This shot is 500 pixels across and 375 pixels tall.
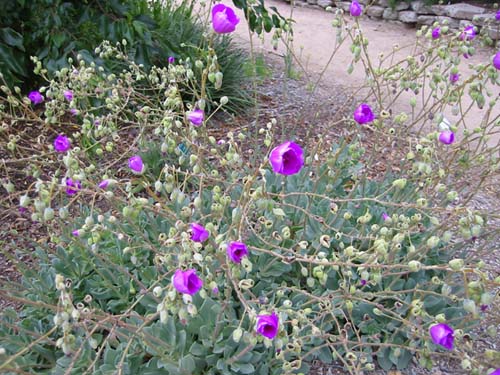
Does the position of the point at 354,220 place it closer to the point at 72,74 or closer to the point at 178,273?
the point at 178,273

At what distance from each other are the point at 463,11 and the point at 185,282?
6.75m

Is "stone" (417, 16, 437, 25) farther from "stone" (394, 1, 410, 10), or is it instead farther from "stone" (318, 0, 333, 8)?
"stone" (318, 0, 333, 8)

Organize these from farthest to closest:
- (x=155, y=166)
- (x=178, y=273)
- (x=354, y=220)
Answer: (x=155, y=166) < (x=354, y=220) < (x=178, y=273)

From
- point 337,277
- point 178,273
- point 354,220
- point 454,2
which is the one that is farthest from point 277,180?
point 454,2

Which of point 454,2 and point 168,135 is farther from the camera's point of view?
point 454,2

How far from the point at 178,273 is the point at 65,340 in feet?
0.96

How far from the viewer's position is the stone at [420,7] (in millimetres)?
7180

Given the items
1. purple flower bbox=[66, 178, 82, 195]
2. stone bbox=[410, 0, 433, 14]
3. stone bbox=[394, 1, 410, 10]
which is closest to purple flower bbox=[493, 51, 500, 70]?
purple flower bbox=[66, 178, 82, 195]

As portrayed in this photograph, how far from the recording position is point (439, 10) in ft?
23.0

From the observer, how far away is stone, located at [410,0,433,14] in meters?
7.18

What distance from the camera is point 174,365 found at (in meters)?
1.64

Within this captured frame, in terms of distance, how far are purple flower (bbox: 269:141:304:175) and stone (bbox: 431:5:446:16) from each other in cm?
664

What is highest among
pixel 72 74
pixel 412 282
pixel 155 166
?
pixel 72 74

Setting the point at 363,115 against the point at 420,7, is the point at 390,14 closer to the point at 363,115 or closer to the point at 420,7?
the point at 420,7
